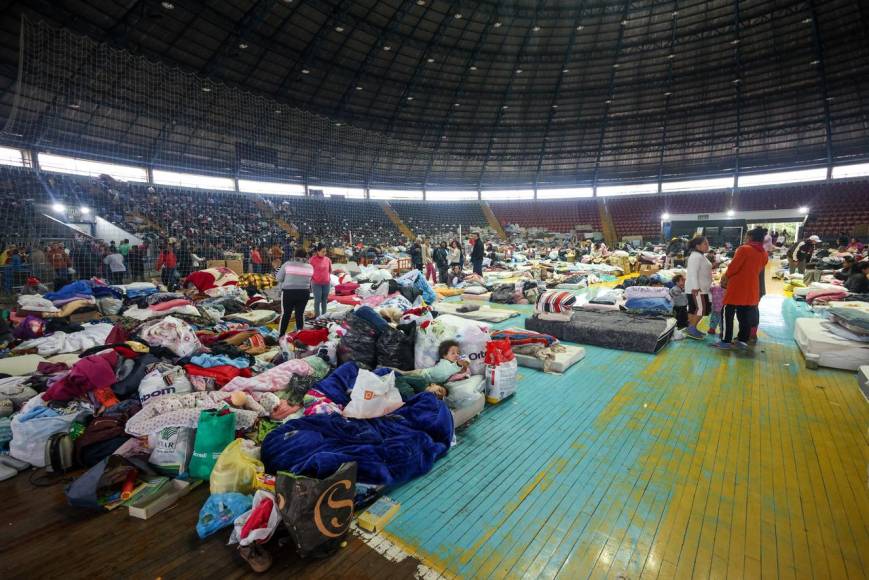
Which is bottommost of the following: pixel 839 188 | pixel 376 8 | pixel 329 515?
pixel 329 515

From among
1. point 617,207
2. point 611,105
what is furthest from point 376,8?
point 617,207

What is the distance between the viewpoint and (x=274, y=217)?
67.4 feet

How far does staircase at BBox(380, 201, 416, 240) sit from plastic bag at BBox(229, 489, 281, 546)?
2641 cm

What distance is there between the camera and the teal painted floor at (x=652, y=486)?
1898mm

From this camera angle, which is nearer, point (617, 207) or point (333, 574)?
point (333, 574)

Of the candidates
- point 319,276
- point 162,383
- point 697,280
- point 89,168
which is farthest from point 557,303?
point 89,168

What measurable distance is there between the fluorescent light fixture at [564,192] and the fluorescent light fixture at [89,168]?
28.2 metres

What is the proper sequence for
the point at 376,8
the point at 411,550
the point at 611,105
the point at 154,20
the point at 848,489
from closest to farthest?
the point at 411,550 → the point at 848,489 → the point at 154,20 → the point at 376,8 → the point at 611,105

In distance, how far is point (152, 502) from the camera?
2.24 meters

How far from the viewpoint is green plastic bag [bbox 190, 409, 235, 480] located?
248 cm

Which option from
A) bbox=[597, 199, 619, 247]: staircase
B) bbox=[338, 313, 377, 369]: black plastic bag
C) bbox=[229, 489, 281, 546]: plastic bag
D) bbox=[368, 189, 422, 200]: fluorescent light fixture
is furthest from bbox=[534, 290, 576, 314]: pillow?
bbox=[597, 199, 619, 247]: staircase

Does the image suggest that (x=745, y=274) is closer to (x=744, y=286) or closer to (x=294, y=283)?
(x=744, y=286)

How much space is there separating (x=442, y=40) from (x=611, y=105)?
13.2 m

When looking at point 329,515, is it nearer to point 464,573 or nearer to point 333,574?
point 333,574
